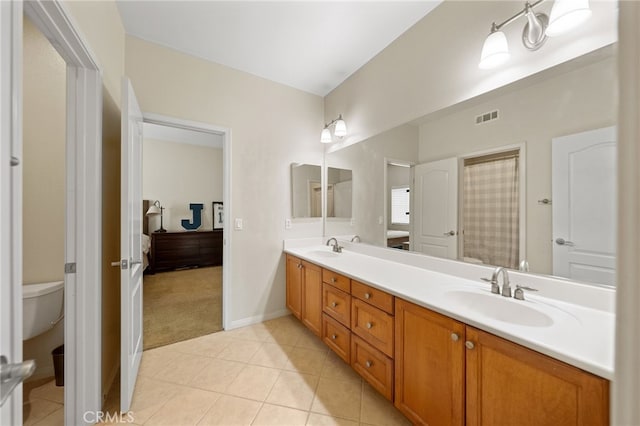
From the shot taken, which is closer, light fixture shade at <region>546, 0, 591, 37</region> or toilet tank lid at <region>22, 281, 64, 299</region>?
light fixture shade at <region>546, 0, 591, 37</region>

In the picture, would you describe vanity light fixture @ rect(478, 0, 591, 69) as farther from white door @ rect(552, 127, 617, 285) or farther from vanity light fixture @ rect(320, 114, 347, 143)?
vanity light fixture @ rect(320, 114, 347, 143)

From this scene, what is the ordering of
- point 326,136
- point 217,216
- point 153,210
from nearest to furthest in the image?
point 326,136 < point 153,210 < point 217,216

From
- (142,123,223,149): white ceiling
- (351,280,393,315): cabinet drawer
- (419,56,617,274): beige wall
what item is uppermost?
(142,123,223,149): white ceiling

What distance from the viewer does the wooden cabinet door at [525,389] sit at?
742 mm

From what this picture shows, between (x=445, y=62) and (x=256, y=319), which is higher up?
(x=445, y=62)

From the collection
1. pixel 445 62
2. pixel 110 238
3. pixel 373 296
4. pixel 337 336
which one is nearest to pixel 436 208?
pixel 373 296

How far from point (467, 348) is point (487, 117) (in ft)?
4.28

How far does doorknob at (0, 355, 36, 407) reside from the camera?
1.52 ft

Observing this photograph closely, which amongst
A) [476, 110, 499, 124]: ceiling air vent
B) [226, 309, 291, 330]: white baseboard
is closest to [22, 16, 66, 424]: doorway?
[226, 309, 291, 330]: white baseboard

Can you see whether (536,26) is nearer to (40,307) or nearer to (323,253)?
(323,253)

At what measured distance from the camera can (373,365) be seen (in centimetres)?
153

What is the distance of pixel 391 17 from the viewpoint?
1861 mm

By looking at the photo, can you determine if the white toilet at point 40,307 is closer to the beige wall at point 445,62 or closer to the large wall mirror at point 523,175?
the large wall mirror at point 523,175

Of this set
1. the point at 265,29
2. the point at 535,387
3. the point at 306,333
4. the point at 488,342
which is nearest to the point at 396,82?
the point at 265,29
